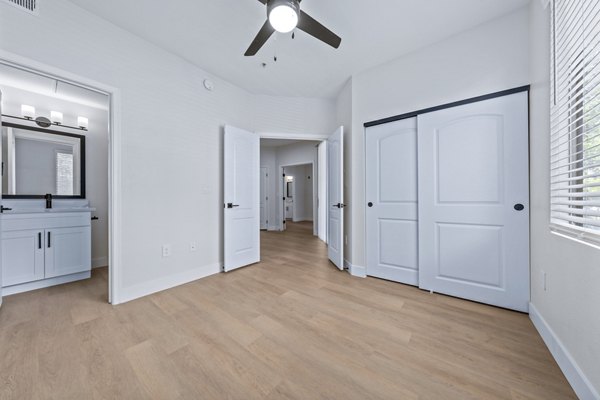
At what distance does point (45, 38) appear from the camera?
71.6 inches

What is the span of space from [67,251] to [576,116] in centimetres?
500

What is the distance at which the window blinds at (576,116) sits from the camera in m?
1.14

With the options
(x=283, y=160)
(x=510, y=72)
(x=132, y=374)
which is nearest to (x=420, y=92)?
(x=510, y=72)

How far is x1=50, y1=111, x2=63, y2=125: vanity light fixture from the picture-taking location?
300 cm

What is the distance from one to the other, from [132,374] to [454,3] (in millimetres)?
3610

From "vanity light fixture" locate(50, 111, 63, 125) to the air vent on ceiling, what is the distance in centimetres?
180

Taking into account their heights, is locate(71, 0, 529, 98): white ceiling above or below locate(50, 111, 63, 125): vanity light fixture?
above

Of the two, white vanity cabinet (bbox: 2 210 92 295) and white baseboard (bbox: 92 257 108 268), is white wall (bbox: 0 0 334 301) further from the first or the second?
white baseboard (bbox: 92 257 108 268)

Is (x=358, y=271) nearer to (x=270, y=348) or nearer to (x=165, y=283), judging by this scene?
(x=270, y=348)

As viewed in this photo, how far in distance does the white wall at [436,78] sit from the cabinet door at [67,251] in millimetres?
3513

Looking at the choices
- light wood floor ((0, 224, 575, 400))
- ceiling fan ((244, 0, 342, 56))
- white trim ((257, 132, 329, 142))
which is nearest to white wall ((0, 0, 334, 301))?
light wood floor ((0, 224, 575, 400))

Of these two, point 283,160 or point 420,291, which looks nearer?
point 420,291

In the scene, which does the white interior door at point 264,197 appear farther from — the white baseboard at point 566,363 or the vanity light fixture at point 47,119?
the white baseboard at point 566,363

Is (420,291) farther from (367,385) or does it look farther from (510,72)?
(510,72)
